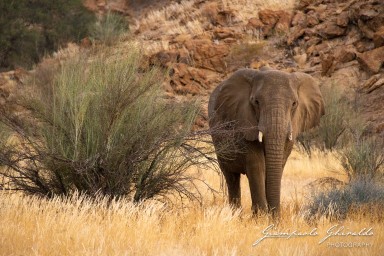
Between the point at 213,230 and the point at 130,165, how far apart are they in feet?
6.07

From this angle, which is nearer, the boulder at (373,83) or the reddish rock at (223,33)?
the boulder at (373,83)

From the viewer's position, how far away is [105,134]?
7.48 meters

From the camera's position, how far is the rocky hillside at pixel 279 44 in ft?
82.8

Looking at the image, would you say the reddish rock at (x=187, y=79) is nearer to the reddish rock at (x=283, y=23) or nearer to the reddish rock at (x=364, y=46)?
the reddish rock at (x=283, y=23)

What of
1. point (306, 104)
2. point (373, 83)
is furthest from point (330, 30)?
point (306, 104)

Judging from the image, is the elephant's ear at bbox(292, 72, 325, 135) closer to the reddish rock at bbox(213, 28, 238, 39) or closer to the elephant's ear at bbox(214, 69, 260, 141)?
the elephant's ear at bbox(214, 69, 260, 141)

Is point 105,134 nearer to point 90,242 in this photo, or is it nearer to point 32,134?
point 32,134

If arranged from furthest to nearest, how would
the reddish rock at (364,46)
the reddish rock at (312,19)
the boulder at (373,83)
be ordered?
the reddish rock at (312,19), the reddish rock at (364,46), the boulder at (373,83)

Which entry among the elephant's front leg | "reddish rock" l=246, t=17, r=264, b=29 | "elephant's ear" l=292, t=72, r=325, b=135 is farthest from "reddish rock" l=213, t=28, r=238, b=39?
the elephant's front leg

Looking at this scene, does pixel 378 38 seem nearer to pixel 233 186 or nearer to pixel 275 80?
pixel 233 186

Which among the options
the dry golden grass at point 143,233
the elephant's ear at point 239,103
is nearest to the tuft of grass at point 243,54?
the elephant's ear at point 239,103

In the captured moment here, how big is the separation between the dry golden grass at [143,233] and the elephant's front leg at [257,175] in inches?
24.3

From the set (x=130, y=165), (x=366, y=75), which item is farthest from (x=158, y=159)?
(x=366, y=75)

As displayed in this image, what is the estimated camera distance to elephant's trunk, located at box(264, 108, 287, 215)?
782 centimetres
